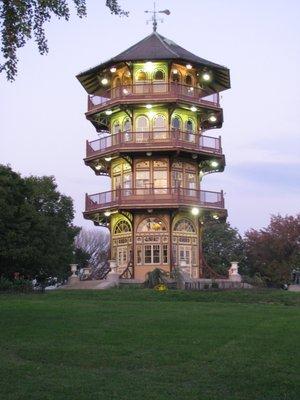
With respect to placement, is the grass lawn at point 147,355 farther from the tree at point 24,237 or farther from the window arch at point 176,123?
the window arch at point 176,123

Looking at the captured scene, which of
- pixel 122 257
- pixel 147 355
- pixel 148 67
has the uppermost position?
pixel 148 67

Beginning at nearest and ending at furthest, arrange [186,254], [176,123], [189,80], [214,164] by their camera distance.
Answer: [186,254] → [176,123] → [214,164] → [189,80]

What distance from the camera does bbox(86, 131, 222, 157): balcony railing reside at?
136ft

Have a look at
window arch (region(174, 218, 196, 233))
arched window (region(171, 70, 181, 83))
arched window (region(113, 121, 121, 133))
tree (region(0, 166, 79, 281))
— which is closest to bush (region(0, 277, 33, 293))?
tree (region(0, 166, 79, 281))

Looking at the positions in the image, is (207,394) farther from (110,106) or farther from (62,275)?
(62,275)

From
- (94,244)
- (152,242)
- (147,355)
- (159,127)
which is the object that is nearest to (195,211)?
(152,242)

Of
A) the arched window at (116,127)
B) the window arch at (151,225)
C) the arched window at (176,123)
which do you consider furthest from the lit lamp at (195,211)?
the arched window at (116,127)

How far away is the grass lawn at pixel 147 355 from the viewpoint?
9461mm

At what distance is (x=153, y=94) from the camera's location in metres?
42.6

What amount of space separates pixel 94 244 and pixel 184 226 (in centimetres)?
4431

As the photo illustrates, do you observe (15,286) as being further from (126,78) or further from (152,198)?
(126,78)

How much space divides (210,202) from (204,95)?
8.75 m

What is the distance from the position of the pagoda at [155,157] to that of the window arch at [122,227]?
7 cm

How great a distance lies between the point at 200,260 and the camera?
44.0 meters
